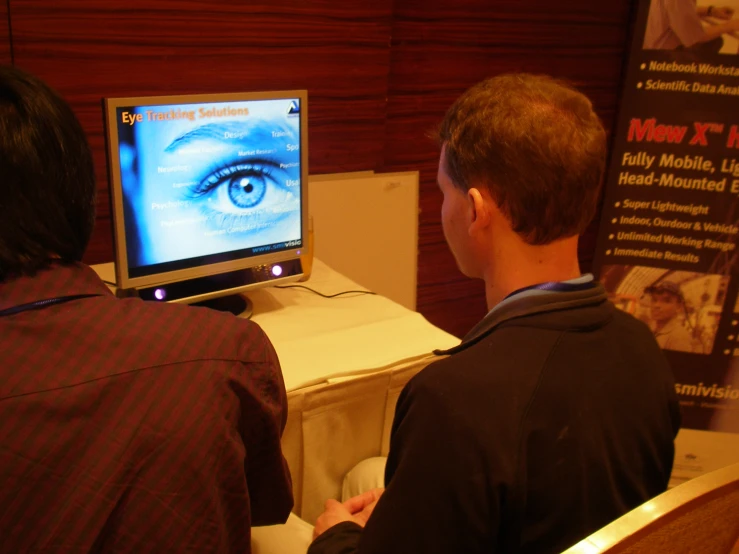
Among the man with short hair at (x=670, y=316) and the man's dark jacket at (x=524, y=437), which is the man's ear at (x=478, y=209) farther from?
the man with short hair at (x=670, y=316)

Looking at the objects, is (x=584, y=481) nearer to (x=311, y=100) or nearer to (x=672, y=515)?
(x=672, y=515)

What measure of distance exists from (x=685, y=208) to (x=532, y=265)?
62.8 inches

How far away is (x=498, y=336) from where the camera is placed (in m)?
0.91

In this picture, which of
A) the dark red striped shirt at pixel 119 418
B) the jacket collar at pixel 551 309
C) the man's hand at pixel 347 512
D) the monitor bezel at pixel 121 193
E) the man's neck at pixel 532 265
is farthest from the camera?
the monitor bezel at pixel 121 193

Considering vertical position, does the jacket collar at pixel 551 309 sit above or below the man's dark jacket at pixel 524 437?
above

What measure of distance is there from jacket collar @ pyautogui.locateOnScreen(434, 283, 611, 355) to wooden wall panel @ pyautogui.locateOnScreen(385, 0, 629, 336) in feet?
4.96

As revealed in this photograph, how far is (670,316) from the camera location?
248 centimetres

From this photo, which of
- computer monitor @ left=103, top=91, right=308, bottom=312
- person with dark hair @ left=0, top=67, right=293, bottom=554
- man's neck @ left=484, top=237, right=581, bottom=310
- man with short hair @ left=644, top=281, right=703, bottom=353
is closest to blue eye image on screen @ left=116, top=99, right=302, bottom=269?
computer monitor @ left=103, top=91, right=308, bottom=312

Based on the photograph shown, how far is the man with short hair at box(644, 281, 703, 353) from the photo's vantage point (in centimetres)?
245

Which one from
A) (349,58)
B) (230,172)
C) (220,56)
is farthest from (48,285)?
(349,58)

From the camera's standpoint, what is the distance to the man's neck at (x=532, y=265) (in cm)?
102

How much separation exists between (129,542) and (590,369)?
23.2 inches

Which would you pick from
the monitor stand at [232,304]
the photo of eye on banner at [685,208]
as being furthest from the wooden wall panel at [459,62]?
the monitor stand at [232,304]

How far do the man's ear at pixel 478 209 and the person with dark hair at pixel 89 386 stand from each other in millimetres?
359
